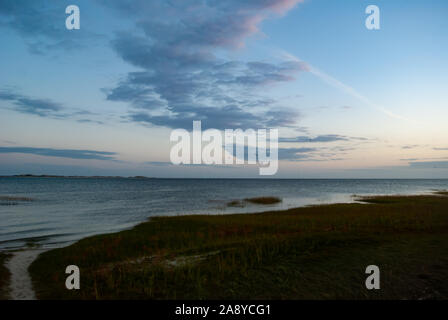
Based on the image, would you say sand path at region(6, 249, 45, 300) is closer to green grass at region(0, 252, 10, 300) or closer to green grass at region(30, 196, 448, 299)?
green grass at region(0, 252, 10, 300)

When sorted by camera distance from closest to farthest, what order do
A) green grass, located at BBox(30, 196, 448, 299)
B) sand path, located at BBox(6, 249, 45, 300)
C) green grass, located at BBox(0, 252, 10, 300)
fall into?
1. green grass, located at BBox(30, 196, 448, 299)
2. sand path, located at BBox(6, 249, 45, 300)
3. green grass, located at BBox(0, 252, 10, 300)

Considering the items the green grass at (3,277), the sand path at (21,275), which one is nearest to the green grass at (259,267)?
the sand path at (21,275)

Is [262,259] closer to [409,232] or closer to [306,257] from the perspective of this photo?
[306,257]

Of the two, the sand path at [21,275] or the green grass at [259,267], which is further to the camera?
the sand path at [21,275]

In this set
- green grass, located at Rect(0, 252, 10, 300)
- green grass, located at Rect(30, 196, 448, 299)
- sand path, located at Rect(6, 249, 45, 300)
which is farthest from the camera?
green grass, located at Rect(0, 252, 10, 300)

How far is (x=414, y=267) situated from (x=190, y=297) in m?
10.8

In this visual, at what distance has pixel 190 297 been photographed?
38.1 feet

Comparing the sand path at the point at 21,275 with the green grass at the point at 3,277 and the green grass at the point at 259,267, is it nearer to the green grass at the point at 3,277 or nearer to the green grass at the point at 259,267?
the green grass at the point at 3,277

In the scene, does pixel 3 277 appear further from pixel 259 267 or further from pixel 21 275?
pixel 259 267

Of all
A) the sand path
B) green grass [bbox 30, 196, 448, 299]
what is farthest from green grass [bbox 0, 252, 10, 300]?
green grass [bbox 30, 196, 448, 299]

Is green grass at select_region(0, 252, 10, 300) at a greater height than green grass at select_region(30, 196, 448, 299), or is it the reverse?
green grass at select_region(30, 196, 448, 299)

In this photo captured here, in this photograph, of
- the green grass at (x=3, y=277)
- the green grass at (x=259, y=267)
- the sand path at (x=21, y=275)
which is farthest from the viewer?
the green grass at (x=3, y=277)
